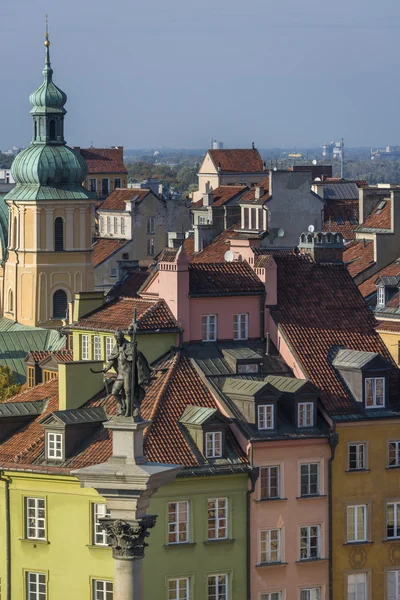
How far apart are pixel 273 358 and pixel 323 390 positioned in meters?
2.79

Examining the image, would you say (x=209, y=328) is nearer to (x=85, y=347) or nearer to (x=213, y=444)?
(x=85, y=347)

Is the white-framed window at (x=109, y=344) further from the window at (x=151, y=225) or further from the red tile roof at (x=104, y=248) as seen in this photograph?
the window at (x=151, y=225)

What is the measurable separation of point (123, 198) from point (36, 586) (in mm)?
101850

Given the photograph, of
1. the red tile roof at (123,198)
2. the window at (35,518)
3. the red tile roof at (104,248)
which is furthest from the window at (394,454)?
the red tile roof at (123,198)

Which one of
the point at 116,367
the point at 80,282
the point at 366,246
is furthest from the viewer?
the point at 80,282

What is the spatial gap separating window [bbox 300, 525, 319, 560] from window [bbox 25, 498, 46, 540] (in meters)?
8.18

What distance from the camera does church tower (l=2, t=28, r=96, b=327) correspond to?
150 meters

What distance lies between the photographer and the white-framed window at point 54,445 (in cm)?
7662

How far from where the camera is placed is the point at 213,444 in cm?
7638

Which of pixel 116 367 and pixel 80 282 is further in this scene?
pixel 80 282

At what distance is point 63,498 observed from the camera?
7562cm

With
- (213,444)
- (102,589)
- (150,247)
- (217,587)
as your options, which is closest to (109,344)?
(213,444)

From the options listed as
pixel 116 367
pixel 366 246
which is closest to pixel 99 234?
pixel 366 246

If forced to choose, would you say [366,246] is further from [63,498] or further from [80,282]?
[63,498]
